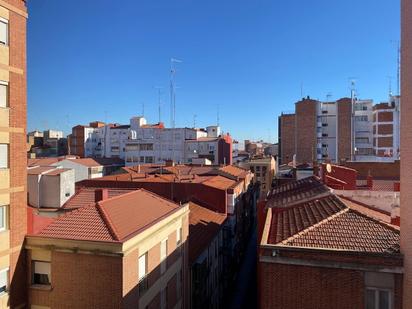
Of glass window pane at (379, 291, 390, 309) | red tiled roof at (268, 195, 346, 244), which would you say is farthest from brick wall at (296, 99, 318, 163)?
glass window pane at (379, 291, 390, 309)

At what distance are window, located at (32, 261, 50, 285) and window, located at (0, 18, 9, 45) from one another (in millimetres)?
8966

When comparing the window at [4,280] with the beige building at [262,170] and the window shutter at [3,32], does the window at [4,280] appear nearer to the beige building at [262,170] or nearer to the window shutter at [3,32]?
the window shutter at [3,32]

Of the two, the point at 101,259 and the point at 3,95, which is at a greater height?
the point at 3,95

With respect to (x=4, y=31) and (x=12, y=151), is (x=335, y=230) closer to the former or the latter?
(x=12, y=151)

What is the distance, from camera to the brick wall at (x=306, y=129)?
3162 inches

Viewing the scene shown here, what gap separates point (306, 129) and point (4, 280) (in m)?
75.1

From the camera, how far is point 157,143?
81.9m

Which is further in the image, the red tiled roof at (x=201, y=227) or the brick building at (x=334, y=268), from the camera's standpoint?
the red tiled roof at (x=201, y=227)

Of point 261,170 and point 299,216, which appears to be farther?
point 261,170

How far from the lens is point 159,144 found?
8206cm

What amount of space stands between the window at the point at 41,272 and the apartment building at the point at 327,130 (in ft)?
217

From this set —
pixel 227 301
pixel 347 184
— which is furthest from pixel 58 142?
pixel 347 184

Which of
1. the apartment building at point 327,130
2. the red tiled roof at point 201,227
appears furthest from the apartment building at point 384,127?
the red tiled roof at point 201,227

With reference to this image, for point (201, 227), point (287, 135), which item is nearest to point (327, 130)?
point (287, 135)
